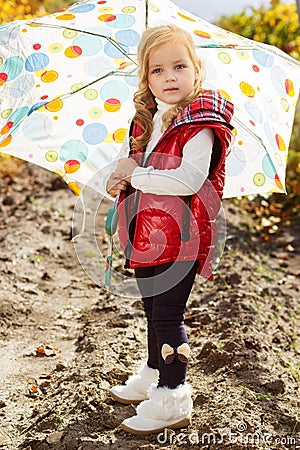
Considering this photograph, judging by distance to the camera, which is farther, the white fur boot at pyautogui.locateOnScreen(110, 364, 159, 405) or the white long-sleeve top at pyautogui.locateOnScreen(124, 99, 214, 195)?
the white fur boot at pyautogui.locateOnScreen(110, 364, 159, 405)

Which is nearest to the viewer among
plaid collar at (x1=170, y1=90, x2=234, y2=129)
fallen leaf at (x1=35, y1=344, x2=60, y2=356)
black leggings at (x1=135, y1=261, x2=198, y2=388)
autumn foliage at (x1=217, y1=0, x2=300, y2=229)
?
plaid collar at (x1=170, y1=90, x2=234, y2=129)

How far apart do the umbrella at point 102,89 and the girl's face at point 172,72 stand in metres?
0.52

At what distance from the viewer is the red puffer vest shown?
2.72 m

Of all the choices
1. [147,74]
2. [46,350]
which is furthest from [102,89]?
[46,350]

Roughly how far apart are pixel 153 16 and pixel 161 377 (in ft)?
5.43

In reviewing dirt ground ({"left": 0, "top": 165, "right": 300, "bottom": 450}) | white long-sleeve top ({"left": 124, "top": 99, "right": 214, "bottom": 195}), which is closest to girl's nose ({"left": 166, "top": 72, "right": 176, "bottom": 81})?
white long-sleeve top ({"left": 124, "top": 99, "right": 214, "bottom": 195})

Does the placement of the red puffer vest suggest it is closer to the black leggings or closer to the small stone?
the black leggings

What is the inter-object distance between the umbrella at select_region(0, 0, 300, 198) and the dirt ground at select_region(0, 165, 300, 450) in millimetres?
942

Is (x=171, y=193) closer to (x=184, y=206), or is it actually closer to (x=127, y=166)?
(x=184, y=206)

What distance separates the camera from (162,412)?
9.35 ft

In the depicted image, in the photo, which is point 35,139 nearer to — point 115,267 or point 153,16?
point 153,16

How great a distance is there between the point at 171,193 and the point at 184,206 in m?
0.08

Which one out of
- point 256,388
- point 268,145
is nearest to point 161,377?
point 256,388

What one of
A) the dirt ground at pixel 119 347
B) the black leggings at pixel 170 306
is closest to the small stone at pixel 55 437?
the dirt ground at pixel 119 347
